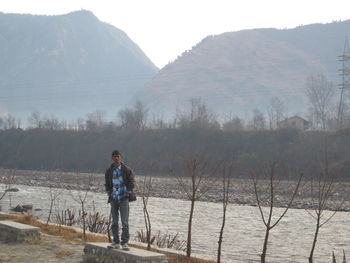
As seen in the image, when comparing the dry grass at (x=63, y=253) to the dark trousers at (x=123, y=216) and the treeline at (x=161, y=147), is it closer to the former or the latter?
the dark trousers at (x=123, y=216)

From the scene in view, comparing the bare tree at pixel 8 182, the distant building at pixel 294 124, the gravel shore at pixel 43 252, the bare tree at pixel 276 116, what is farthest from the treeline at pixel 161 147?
the gravel shore at pixel 43 252

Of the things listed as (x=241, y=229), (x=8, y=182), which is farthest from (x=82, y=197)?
(x=241, y=229)

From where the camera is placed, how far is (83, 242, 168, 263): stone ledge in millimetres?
11281

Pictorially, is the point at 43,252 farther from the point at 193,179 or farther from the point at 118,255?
the point at 193,179

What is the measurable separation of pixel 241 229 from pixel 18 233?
1534cm

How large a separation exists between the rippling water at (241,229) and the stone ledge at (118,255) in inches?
201

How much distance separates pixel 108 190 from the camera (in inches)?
482

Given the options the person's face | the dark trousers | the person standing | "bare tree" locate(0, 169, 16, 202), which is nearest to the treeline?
"bare tree" locate(0, 169, 16, 202)

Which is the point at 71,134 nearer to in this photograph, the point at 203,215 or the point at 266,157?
the point at 266,157

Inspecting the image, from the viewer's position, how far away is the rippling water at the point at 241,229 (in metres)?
21.4

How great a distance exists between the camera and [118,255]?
1175 cm

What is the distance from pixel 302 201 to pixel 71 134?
62757mm

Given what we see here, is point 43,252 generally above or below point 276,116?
below

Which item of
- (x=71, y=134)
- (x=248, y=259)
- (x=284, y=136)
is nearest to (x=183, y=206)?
(x=248, y=259)
